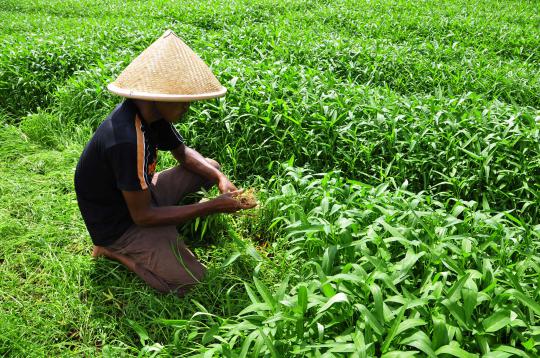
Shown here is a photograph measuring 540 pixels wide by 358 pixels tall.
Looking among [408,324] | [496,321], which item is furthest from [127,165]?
→ [496,321]

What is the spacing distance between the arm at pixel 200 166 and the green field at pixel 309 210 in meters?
0.21

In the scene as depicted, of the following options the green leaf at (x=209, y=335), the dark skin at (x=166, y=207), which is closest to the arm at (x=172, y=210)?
the dark skin at (x=166, y=207)

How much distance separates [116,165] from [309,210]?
1060 millimetres

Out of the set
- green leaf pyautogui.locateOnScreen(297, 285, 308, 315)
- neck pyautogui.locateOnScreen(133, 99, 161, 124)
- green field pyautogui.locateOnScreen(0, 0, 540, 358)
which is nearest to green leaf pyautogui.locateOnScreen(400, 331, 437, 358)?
Result: green field pyautogui.locateOnScreen(0, 0, 540, 358)

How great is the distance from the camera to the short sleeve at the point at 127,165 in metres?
1.95

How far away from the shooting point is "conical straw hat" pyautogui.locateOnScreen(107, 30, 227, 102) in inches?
75.6

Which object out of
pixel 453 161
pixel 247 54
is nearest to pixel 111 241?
pixel 453 161

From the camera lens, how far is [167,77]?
1.94 meters

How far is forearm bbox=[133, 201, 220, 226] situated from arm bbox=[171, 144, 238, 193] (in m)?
A: 0.34

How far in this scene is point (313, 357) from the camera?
1562mm

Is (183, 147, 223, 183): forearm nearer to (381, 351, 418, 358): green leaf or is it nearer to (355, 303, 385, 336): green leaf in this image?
(355, 303, 385, 336): green leaf

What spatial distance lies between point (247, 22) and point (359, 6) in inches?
94.5

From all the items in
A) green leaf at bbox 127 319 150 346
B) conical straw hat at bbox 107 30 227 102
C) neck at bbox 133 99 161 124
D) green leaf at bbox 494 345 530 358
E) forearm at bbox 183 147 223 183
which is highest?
conical straw hat at bbox 107 30 227 102

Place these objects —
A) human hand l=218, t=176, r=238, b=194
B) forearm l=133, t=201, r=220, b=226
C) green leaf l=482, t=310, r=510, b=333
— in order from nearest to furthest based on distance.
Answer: green leaf l=482, t=310, r=510, b=333, forearm l=133, t=201, r=220, b=226, human hand l=218, t=176, r=238, b=194
